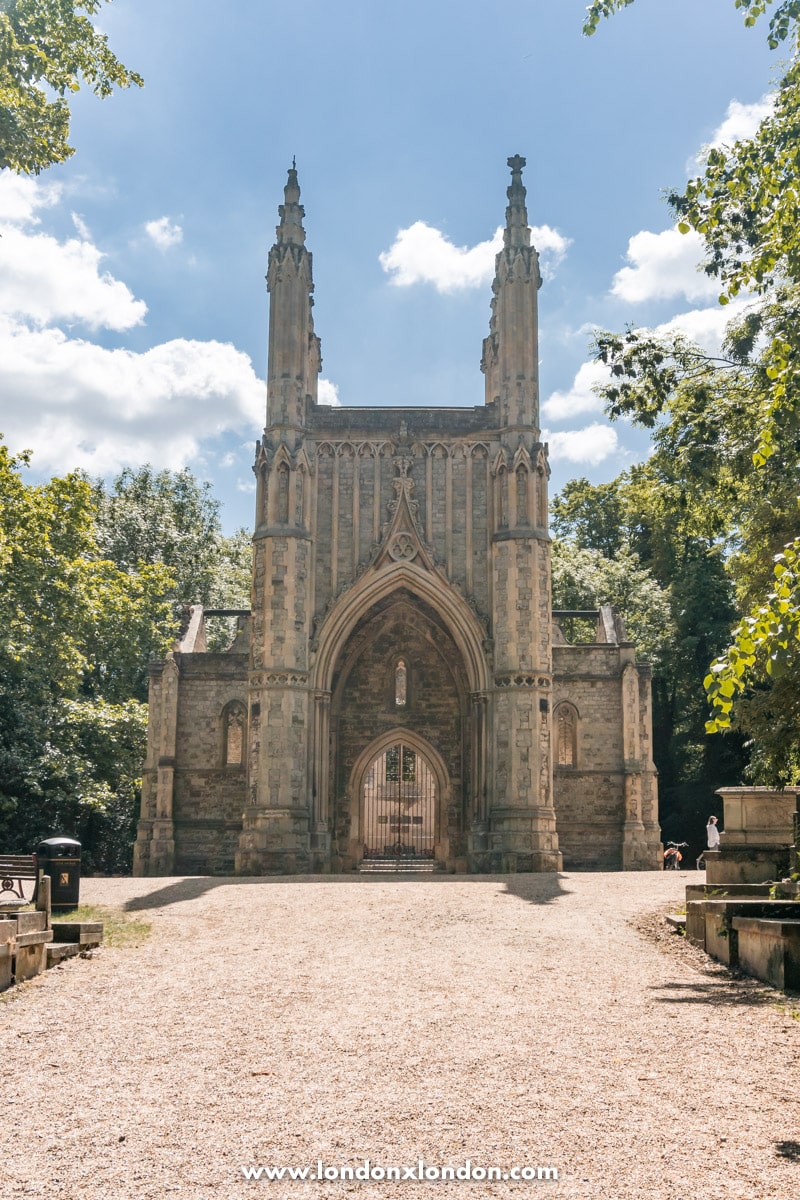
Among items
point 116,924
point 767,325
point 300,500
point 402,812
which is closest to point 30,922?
point 116,924

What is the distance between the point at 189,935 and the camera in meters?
13.1

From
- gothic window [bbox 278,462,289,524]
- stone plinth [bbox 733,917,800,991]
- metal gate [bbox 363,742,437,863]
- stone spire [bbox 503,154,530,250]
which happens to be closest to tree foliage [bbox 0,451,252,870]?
gothic window [bbox 278,462,289,524]

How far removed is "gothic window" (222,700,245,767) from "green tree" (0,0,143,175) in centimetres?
1598

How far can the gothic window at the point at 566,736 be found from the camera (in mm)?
27516

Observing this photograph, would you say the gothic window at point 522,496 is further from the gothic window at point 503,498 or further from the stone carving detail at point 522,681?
the stone carving detail at point 522,681

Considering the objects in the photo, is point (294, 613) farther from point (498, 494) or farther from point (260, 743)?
point (498, 494)

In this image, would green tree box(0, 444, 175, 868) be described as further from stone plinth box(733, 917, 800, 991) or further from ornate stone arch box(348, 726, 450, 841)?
stone plinth box(733, 917, 800, 991)

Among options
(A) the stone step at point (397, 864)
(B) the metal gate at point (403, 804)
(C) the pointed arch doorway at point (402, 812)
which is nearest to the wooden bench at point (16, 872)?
(A) the stone step at point (397, 864)

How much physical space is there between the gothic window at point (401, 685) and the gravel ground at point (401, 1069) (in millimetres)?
15694

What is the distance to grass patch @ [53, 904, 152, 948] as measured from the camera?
12427mm

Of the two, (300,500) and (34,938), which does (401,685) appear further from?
(34,938)

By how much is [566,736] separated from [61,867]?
1614cm

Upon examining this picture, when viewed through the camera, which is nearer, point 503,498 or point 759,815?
point 759,815

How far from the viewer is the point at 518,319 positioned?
26.2 metres
